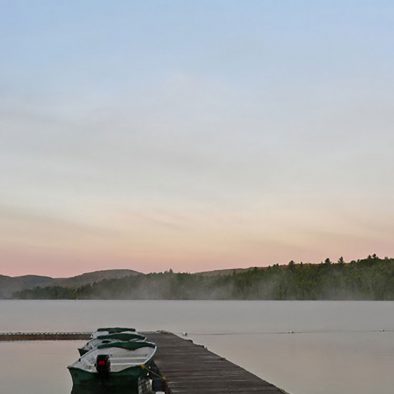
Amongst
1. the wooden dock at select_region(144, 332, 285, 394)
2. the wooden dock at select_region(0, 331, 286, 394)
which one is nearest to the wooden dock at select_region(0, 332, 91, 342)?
the wooden dock at select_region(0, 331, 286, 394)

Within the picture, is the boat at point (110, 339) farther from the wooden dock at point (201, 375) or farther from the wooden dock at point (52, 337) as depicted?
the wooden dock at point (52, 337)

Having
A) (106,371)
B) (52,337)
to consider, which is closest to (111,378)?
(106,371)

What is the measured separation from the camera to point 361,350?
187 ft

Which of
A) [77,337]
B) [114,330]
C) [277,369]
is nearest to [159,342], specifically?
[114,330]

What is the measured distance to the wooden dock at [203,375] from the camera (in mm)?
24328

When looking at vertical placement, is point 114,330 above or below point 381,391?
above

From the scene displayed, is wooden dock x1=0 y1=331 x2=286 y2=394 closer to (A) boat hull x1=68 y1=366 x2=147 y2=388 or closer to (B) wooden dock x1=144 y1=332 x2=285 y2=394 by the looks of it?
(B) wooden dock x1=144 y1=332 x2=285 y2=394

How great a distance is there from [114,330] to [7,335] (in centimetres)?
2088

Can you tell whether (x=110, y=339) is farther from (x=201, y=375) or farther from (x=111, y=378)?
(x=111, y=378)

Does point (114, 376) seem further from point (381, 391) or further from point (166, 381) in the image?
point (381, 391)

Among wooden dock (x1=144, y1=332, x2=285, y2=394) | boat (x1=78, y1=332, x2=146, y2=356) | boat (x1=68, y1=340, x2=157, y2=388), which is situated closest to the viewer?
wooden dock (x1=144, y1=332, x2=285, y2=394)

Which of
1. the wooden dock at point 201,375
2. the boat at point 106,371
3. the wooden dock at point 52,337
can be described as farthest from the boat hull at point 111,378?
the wooden dock at point 52,337

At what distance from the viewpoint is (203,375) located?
2775 centimetres

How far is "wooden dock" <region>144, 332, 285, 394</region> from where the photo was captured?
24328 millimetres
